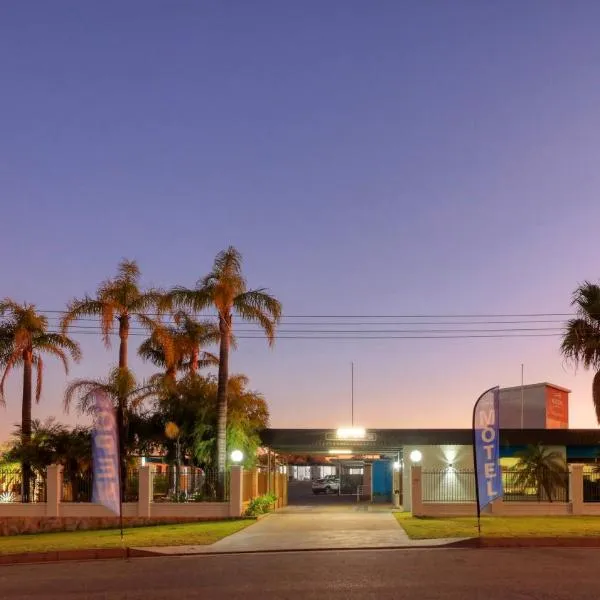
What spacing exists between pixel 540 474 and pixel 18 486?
63.7ft

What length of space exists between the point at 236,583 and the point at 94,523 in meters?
15.5

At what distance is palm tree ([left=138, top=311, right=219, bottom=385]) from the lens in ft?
119

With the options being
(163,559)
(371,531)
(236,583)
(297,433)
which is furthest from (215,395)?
(236,583)

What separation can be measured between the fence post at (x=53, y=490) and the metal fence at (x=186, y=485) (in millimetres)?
3120

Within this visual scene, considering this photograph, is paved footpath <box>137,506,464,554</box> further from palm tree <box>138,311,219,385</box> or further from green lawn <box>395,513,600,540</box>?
palm tree <box>138,311,219,385</box>

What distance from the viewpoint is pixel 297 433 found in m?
36.4

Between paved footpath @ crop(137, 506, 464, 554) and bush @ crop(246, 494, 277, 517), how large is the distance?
865 mm

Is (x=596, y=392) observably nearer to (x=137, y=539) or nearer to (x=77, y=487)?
(x=137, y=539)

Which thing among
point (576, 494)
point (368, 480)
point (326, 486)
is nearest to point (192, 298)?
point (576, 494)

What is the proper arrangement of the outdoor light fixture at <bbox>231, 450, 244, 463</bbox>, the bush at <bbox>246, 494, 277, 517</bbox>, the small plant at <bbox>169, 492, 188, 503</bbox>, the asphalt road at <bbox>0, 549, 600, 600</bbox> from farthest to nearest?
the outdoor light fixture at <bbox>231, 450, 244, 463</bbox>
the bush at <bbox>246, 494, 277, 517</bbox>
the small plant at <bbox>169, 492, 188, 503</bbox>
the asphalt road at <bbox>0, 549, 600, 600</bbox>

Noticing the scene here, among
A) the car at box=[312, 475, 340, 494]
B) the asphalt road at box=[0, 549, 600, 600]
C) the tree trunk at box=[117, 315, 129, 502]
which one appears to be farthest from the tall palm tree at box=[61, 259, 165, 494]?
the car at box=[312, 475, 340, 494]

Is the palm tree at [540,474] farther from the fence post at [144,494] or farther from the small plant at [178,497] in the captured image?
the fence post at [144,494]

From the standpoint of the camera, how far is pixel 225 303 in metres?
30.5

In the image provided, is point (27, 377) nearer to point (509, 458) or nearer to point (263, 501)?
point (263, 501)
